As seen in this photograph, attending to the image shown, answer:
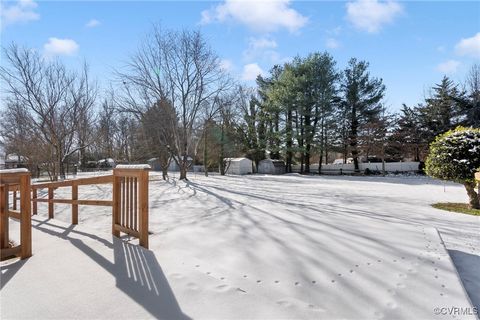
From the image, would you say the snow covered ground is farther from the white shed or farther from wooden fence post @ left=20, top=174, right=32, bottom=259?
the white shed

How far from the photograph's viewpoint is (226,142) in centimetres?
2480

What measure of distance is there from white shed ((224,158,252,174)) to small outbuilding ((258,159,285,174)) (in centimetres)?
123

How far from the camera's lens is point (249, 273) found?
8.85ft

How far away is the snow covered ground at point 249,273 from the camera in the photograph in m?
2.08

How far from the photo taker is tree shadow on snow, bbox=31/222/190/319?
2.06 m

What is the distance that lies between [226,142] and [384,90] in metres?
13.9

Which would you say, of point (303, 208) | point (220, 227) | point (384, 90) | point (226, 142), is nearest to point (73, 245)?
point (220, 227)

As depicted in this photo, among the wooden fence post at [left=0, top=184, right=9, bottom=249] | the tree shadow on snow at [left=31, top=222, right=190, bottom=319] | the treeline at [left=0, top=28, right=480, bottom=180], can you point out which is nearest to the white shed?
the treeline at [left=0, top=28, right=480, bottom=180]

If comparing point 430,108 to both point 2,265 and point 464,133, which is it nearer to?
point 464,133

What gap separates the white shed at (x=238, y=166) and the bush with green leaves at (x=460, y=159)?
61.1ft

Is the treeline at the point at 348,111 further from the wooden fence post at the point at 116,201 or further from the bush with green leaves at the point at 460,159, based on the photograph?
the wooden fence post at the point at 116,201

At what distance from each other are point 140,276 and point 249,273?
3.16 ft

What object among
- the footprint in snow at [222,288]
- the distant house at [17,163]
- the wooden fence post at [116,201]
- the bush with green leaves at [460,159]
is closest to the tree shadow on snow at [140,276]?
the wooden fence post at [116,201]

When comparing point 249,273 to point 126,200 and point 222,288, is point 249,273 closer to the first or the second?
point 222,288
